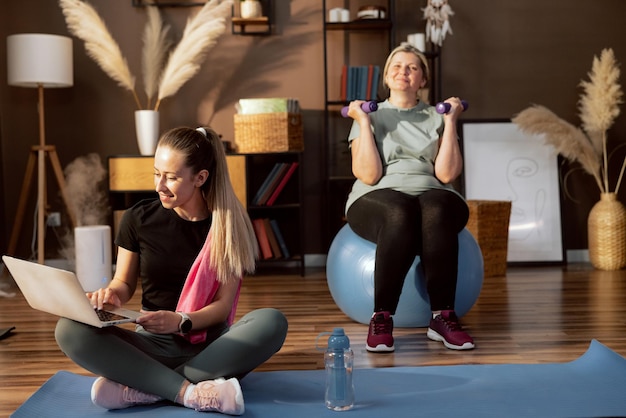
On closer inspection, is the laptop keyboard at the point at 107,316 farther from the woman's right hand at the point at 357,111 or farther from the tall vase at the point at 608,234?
the tall vase at the point at 608,234

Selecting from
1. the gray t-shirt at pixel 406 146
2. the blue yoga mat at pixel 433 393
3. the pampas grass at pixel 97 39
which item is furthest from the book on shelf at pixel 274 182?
the blue yoga mat at pixel 433 393

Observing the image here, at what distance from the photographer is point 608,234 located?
4473 mm

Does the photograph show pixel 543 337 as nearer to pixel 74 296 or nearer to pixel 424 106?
pixel 424 106

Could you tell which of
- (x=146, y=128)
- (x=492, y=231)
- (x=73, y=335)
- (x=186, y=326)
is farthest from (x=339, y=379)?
(x=146, y=128)

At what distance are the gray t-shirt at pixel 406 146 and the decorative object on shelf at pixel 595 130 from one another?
167 centimetres

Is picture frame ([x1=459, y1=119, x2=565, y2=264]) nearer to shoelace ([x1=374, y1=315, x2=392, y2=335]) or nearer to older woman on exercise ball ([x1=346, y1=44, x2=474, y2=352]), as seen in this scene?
older woman on exercise ball ([x1=346, y1=44, x2=474, y2=352])

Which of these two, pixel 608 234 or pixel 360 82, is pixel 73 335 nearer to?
pixel 360 82

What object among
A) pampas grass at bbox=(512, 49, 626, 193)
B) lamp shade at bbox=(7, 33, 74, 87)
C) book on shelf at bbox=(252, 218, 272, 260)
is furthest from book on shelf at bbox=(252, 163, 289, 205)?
pampas grass at bbox=(512, 49, 626, 193)

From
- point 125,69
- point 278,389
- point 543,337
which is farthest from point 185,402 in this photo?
point 125,69

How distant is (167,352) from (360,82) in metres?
2.87

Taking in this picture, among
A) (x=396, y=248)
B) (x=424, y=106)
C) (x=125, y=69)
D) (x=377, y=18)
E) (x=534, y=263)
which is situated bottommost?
(x=534, y=263)

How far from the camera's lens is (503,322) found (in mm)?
3012

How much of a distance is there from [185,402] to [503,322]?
1562 millimetres

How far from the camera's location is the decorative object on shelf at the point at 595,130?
4469mm
